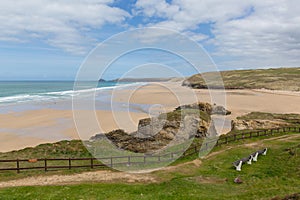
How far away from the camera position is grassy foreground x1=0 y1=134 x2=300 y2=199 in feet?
42.9

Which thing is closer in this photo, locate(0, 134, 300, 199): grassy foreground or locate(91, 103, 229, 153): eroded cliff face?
locate(0, 134, 300, 199): grassy foreground

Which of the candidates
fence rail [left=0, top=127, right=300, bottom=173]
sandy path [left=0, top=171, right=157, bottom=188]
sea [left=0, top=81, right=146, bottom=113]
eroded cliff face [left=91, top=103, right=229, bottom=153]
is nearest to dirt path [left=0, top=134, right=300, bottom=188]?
sandy path [left=0, top=171, right=157, bottom=188]

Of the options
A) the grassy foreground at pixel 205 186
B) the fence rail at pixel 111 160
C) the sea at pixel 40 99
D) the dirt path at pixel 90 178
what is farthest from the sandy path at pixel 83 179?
the sea at pixel 40 99

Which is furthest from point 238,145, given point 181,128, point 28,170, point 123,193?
point 28,170

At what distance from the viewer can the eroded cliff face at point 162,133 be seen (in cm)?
2364

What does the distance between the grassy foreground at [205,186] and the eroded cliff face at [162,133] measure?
5561 millimetres

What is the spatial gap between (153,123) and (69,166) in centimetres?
1077

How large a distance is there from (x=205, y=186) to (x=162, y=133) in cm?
1047

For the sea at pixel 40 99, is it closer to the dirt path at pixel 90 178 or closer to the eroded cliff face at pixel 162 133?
the eroded cliff face at pixel 162 133

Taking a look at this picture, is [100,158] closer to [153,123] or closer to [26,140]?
[153,123]

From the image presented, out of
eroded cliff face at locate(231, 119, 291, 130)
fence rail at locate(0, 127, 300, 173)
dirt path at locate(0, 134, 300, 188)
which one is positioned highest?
eroded cliff face at locate(231, 119, 291, 130)

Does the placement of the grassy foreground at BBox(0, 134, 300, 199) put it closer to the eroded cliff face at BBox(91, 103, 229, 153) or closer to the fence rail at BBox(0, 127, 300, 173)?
the fence rail at BBox(0, 127, 300, 173)

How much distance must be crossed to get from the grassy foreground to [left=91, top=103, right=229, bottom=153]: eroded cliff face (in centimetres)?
556

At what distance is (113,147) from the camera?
2386cm
